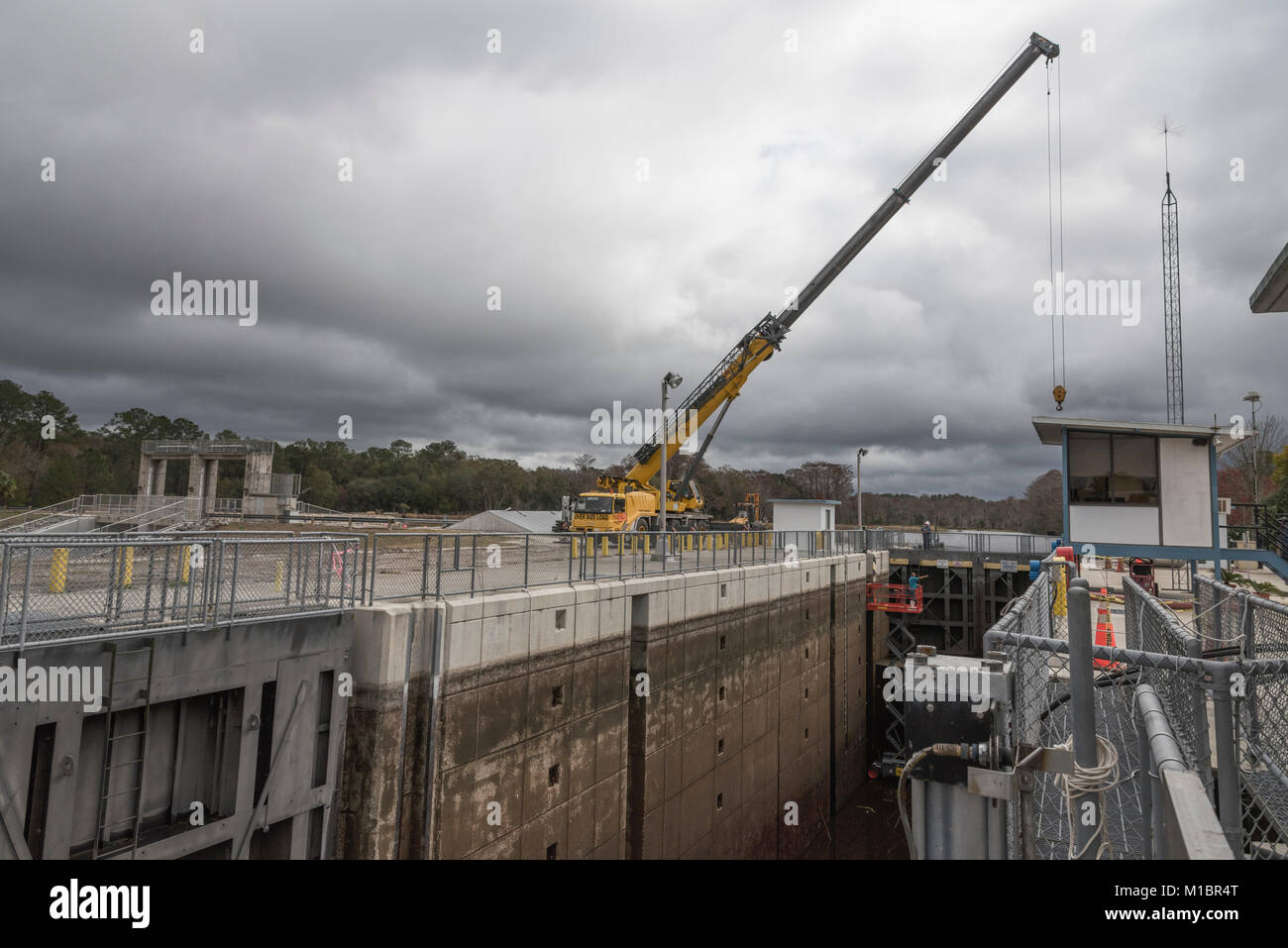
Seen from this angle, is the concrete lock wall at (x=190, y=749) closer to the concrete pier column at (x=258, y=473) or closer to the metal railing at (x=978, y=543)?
the metal railing at (x=978, y=543)

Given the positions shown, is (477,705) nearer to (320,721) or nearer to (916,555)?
(320,721)

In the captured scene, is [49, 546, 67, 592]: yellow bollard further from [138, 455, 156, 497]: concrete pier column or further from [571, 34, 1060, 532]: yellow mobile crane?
[138, 455, 156, 497]: concrete pier column

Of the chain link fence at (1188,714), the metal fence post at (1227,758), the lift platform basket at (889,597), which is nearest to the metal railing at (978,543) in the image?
the lift platform basket at (889,597)

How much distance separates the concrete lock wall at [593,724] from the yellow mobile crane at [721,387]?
7.72 meters

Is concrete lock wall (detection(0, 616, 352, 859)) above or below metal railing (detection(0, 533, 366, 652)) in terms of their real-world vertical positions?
below

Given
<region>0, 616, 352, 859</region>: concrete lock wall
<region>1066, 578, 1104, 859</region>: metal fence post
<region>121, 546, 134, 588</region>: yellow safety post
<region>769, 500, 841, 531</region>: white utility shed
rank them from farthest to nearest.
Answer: <region>769, 500, 841, 531</region>: white utility shed → <region>121, 546, 134, 588</region>: yellow safety post → <region>0, 616, 352, 859</region>: concrete lock wall → <region>1066, 578, 1104, 859</region>: metal fence post

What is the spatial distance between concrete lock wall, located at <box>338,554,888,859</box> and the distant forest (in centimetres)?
1823

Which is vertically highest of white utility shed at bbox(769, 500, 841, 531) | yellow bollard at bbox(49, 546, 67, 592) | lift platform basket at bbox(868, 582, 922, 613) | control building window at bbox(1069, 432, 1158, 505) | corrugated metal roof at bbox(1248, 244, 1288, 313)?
corrugated metal roof at bbox(1248, 244, 1288, 313)

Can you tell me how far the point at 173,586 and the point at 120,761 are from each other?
5.88 ft

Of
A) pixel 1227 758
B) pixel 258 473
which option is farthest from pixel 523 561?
pixel 258 473

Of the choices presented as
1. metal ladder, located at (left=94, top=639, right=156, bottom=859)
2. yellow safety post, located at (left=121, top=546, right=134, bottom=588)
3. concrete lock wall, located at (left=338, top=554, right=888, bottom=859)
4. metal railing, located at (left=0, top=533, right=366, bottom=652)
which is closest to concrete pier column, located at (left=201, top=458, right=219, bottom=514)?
concrete lock wall, located at (left=338, top=554, right=888, bottom=859)

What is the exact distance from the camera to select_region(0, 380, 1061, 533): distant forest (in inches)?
2249

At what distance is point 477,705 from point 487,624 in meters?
1.14
